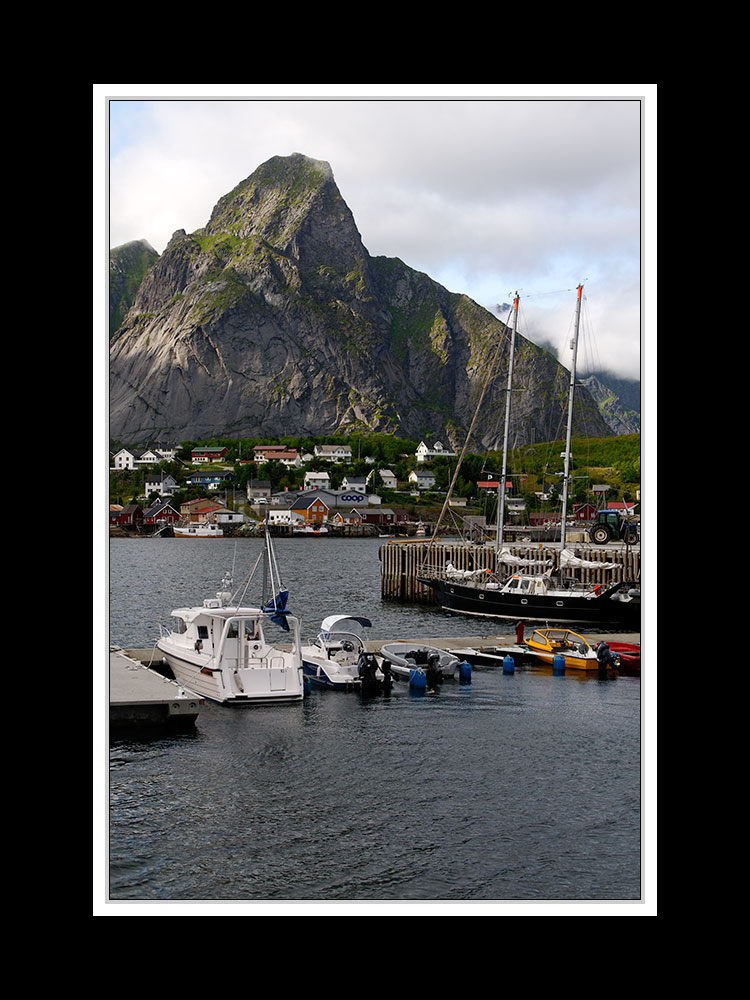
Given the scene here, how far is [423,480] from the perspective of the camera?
13938 centimetres

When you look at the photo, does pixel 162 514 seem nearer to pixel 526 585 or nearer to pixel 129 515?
pixel 129 515

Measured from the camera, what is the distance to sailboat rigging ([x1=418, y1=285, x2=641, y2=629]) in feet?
116

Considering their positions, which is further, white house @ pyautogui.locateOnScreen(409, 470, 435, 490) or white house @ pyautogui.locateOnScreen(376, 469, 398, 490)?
white house @ pyautogui.locateOnScreen(376, 469, 398, 490)

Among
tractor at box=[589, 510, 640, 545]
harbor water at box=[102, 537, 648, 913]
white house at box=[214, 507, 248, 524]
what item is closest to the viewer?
harbor water at box=[102, 537, 648, 913]

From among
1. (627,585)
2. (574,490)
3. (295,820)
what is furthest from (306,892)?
(574,490)

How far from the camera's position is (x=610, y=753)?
1670 centimetres

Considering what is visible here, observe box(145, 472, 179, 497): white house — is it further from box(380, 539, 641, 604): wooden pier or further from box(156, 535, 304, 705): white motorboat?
box(156, 535, 304, 705): white motorboat

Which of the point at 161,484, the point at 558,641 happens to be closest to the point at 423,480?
the point at 161,484

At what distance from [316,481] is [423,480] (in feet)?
58.4

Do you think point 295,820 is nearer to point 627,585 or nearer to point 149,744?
point 149,744

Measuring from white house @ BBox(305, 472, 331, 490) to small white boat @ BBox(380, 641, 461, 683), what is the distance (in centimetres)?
10750

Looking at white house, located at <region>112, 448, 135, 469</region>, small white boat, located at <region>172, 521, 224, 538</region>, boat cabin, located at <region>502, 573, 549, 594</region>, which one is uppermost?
white house, located at <region>112, 448, 135, 469</region>

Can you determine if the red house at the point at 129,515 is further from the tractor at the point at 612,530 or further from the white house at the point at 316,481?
the tractor at the point at 612,530

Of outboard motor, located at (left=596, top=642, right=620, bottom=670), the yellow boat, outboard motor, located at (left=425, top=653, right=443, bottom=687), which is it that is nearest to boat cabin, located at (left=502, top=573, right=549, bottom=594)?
the yellow boat
